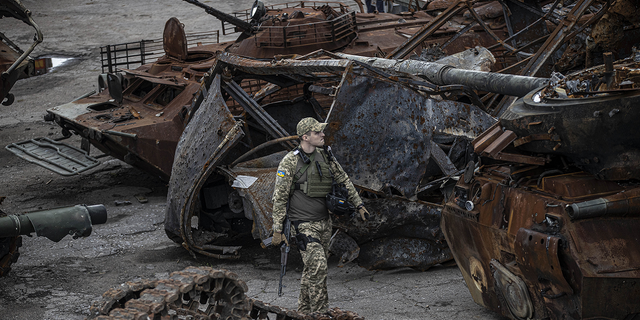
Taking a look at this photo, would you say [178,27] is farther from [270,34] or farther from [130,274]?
[130,274]

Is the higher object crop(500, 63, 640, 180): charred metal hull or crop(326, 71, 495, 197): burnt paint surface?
crop(500, 63, 640, 180): charred metal hull

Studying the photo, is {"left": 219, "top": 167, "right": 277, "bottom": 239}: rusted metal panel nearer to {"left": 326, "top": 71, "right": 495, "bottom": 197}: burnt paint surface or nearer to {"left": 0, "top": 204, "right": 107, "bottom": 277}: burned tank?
{"left": 326, "top": 71, "right": 495, "bottom": 197}: burnt paint surface

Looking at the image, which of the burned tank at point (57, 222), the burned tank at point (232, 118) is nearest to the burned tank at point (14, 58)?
the burned tank at point (232, 118)

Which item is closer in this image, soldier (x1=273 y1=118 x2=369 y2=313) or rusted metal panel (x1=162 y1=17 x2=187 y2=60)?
soldier (x1=273 y1=118 x2=369 y2=313)

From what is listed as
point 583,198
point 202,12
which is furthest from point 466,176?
point 202,12

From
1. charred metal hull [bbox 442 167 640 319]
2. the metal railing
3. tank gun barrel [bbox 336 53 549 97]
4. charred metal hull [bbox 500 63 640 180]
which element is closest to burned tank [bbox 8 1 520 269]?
tank gun barrel [bbox 336 53 549 97]

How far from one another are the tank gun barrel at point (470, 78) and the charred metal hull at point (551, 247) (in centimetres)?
81

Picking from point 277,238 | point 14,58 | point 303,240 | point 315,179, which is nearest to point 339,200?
point 315,179

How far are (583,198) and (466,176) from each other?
3.59 ft

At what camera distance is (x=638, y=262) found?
14.3ft

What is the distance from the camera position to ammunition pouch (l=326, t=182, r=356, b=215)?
17.6 feet

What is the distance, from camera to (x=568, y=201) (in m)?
4.48

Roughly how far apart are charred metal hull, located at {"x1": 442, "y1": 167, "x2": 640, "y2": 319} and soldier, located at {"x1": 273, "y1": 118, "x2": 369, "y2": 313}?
108cm

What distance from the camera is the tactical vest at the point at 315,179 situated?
5.44 metres
